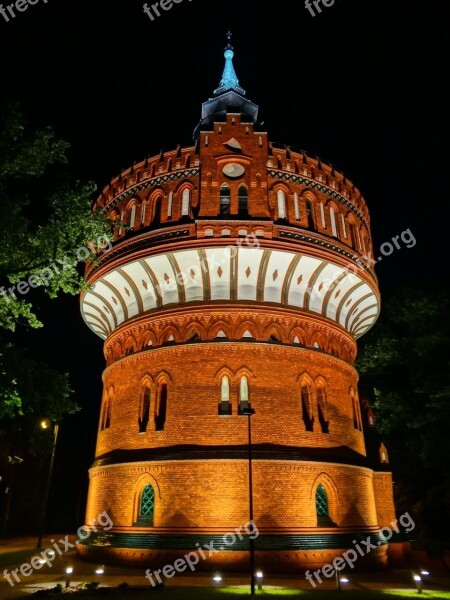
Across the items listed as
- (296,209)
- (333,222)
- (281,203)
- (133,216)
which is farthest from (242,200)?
(133,216)

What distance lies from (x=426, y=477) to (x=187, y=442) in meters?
16.3

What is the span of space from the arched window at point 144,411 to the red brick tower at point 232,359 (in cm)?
4

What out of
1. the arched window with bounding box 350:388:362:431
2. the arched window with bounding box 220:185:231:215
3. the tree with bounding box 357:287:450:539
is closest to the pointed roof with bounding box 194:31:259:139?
the arched window with bounding box 220:185:231:215

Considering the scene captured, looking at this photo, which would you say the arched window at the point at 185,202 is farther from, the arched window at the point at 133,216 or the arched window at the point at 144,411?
the arched window at the point at 144,411

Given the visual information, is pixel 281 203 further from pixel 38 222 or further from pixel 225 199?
pixel 38 222

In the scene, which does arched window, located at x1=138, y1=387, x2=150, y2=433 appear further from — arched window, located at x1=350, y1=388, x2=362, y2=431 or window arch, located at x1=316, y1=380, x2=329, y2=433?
arched window, located at x1=350, y1=388, x2=362, y2=431

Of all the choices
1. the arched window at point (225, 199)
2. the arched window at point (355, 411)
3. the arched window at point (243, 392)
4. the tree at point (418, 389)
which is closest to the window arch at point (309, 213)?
the arched window at point (225, 199)

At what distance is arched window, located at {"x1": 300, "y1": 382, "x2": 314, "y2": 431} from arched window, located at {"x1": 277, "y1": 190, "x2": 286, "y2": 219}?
5969 mm

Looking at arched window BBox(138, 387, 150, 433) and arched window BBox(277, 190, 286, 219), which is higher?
arched window BBox(277, 190, 286, 219)

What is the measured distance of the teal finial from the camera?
24.9 meters

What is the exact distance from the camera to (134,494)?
15.5 m

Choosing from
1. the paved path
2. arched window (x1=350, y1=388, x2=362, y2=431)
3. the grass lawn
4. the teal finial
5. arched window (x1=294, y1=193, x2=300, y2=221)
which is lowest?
the grass lawn

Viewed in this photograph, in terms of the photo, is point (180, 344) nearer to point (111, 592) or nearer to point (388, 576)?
point (111, 592)

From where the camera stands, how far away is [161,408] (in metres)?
16.5
